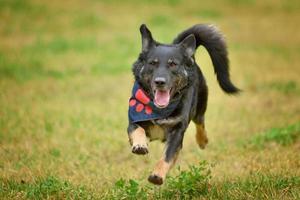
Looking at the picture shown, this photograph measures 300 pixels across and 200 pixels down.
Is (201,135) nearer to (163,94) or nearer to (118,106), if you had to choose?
(163,94)

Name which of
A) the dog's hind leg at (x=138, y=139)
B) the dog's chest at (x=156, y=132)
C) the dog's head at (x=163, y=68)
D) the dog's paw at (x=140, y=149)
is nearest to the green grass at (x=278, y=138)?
the dog's chest at (x=156, y=132)

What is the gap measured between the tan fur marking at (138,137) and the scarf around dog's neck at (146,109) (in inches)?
5.2

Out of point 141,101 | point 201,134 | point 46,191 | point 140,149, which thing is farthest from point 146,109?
point 201,134

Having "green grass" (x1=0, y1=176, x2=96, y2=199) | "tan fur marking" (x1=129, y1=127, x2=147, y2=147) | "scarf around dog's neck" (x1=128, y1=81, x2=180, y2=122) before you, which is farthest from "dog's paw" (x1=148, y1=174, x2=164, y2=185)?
"scarf around dog's neck" (x1=128, y1=81, x2=180, y2=122)

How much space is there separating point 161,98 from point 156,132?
0.49m

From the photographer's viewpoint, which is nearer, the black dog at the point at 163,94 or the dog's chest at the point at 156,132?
the black dog at the point at 163,94

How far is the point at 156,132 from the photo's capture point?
269 inches

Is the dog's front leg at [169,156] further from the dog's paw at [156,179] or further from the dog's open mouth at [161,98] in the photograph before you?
the dog's open mouth at [161,98]

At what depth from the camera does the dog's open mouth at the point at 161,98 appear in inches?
254

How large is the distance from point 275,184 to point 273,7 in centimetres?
2186

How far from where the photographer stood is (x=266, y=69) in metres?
16.5

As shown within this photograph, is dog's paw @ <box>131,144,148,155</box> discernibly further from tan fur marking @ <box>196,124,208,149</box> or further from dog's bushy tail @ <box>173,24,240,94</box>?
tan fur marking @ <box>196,124,208,149</box>

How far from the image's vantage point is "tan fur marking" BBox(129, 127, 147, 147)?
20.6ft

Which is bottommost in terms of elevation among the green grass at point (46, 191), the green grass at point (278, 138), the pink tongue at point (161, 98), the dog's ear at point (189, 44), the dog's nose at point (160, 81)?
the green grass at point (46, 191)
